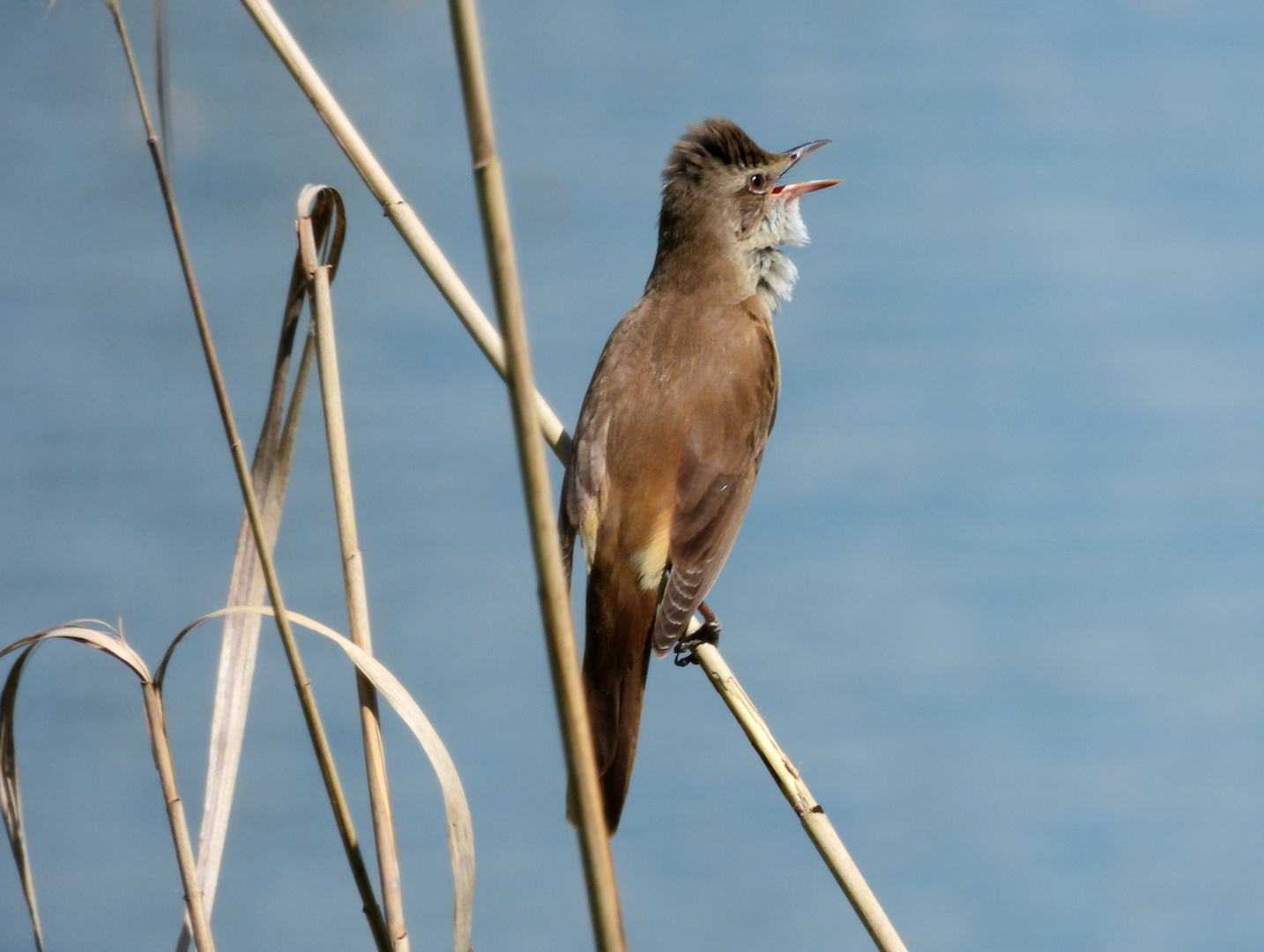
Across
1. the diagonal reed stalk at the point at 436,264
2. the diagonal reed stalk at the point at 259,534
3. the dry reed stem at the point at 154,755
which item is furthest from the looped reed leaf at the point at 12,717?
the diagonal reed stalk at the point at 436,264

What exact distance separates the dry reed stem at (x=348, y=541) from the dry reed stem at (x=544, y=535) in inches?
26.3

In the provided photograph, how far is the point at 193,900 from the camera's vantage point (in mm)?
1334

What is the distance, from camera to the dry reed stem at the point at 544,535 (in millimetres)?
668

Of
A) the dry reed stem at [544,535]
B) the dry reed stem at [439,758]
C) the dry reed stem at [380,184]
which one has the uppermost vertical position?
the dry reed stem at [380,184]

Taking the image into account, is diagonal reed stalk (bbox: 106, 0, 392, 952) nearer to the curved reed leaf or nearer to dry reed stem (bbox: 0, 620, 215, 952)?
dry reed stem (bbox: 0, 620, 215, 952)

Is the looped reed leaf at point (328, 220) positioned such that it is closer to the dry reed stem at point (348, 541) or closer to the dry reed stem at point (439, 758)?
the dry reed stem at point (348, 541)

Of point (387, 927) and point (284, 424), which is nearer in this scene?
point (387, 927)

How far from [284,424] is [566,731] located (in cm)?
100

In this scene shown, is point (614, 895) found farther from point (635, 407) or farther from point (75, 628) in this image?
point (635, 407)

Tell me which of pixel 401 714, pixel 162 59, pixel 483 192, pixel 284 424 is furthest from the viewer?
pixel 284 424

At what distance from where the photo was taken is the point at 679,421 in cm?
225

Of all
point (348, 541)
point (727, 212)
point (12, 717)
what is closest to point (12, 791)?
point (12, 717)

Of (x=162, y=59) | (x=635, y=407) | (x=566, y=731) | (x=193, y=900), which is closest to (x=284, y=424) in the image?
Result: (x=162, y=59)

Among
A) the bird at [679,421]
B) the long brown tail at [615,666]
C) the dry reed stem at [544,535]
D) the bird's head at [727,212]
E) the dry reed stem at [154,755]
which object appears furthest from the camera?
the bird's head at [727,212]
